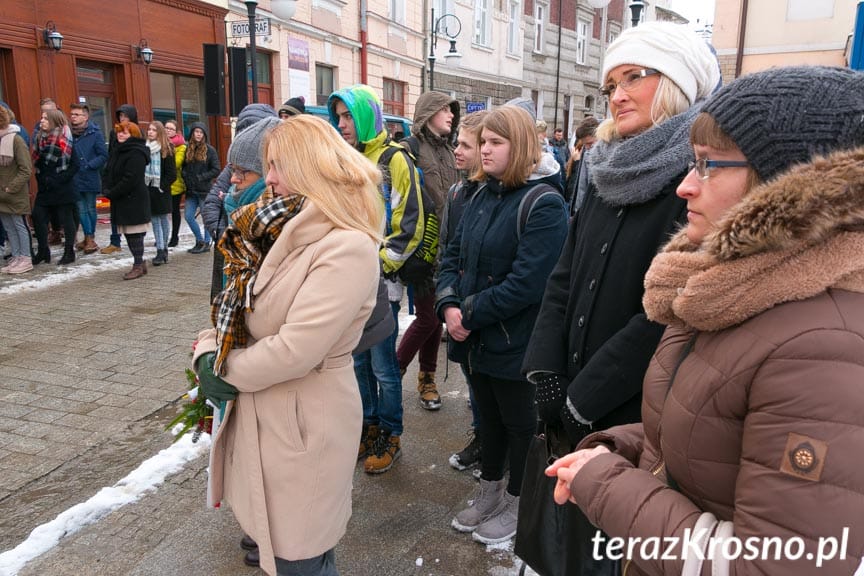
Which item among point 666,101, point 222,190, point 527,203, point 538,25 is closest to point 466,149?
point 527,203

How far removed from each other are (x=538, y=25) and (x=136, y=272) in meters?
24.8

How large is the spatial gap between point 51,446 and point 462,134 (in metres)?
2.92

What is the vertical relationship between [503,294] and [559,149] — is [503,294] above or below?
below

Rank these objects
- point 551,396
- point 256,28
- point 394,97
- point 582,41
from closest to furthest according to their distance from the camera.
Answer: point 551,396 → point 256,28 → point 394,97 → point 582,41

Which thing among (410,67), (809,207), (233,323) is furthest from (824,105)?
(410,67)

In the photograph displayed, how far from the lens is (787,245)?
1.03 meters

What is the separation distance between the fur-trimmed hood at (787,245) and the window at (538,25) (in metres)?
29.2

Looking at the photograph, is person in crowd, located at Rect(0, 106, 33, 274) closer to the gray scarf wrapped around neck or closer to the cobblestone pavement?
the cobblestone pavement

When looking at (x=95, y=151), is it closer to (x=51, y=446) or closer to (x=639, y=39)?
(x=51, y=446)

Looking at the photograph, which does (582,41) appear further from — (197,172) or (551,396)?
(551,396)

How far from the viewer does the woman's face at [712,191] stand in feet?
3.87

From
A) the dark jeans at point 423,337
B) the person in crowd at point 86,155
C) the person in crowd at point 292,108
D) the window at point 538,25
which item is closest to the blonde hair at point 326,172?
the dark jeans at point 423,337

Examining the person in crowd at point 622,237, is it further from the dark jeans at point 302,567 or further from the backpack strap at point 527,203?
the dark jeans at point 302,567

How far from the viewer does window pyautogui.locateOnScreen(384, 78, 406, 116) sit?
20.4 metres
